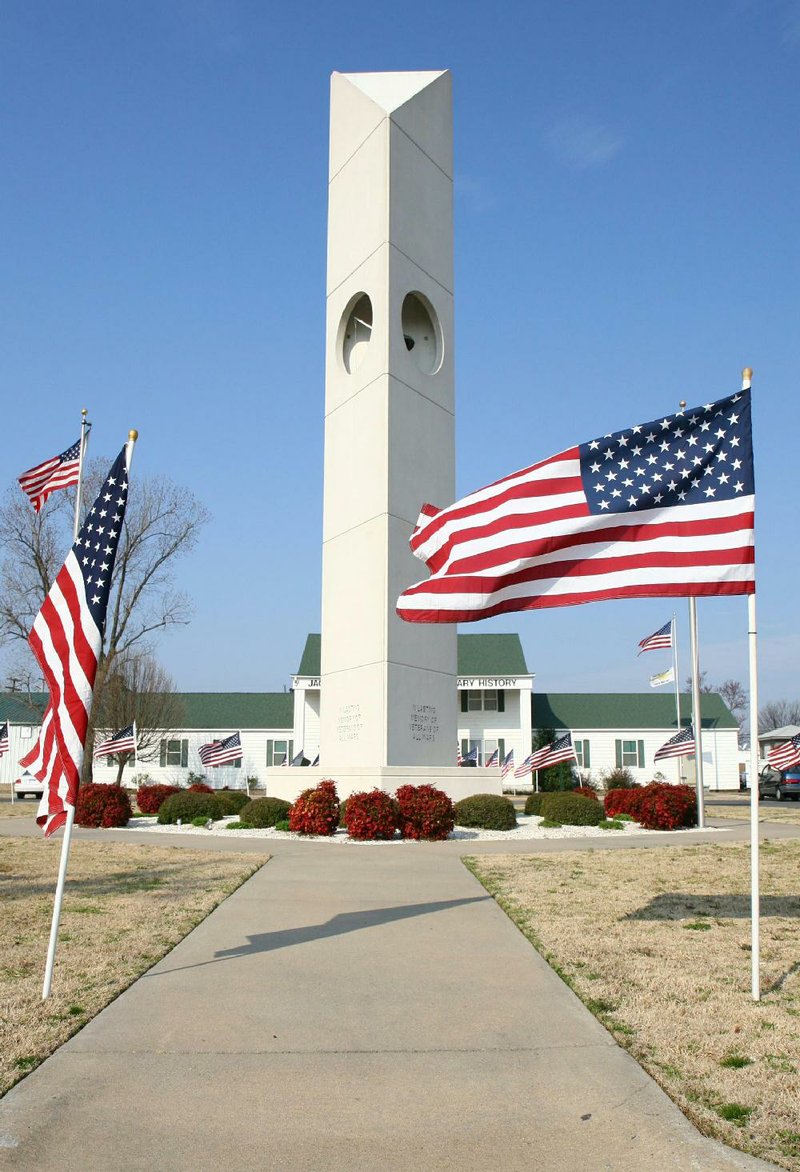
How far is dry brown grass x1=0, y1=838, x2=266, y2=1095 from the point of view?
5.70 meters

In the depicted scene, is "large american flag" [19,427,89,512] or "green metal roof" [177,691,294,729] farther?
"green metal roof" [177,691,294,729]

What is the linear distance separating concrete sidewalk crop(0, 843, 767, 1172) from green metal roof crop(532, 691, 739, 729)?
43.5 metres

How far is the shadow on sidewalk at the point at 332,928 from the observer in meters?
7.71

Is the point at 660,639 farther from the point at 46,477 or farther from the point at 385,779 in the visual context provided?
the point at 46,477

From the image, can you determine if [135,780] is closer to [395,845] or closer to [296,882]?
[395,845]

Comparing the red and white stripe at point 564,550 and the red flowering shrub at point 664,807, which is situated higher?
the red and white stripe at point 564,550

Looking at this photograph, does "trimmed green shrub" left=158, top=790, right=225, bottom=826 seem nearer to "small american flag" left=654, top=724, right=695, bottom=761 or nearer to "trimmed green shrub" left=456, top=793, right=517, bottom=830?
"trimmed green shrub" left=456, top=793, right=517, bottom=830

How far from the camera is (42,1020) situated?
5691mm

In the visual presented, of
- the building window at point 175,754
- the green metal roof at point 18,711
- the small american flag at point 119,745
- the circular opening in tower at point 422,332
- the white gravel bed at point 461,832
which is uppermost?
the circular opening in tower at point 422,332

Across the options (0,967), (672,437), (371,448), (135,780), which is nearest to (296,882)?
(0,967)

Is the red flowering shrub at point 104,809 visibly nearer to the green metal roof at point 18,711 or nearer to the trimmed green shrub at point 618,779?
the trimmed green shrub at point 618,779

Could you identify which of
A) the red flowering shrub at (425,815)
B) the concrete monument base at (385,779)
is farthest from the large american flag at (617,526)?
the concrete monument base at (385,779)

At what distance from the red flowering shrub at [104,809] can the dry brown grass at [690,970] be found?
11.0 metres

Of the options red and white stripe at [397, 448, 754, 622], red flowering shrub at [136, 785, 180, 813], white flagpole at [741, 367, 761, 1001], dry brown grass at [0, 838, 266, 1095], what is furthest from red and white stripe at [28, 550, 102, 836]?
red flowering shrub at [136, 785, 180, 813]
